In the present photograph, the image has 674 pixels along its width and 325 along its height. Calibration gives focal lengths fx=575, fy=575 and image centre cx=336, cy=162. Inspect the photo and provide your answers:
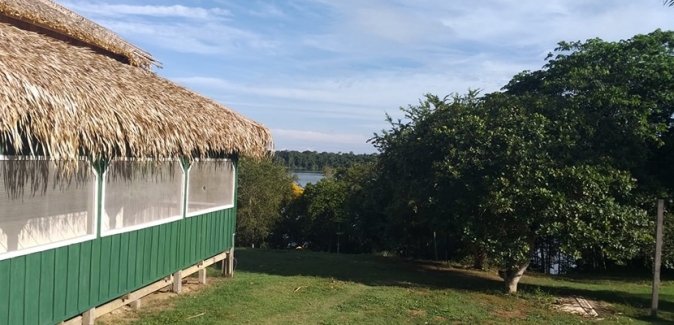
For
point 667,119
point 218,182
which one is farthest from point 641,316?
point 218,182

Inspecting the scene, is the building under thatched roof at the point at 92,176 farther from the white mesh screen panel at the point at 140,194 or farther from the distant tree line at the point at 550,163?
the distant tree line at the point at 550,163

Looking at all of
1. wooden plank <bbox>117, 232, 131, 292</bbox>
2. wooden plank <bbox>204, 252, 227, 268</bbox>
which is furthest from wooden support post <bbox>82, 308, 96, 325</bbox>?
wooden plank <bbox>204, 252, 227, 268</bbox>

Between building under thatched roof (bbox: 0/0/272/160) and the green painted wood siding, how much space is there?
114cm

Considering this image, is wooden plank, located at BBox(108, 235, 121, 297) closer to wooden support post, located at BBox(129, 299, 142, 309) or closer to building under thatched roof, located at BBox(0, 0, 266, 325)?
building under thatched roof, located at BBox(0, 0, 266, 325)

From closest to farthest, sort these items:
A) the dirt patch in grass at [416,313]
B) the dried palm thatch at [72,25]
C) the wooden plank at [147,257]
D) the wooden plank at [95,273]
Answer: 1. the wooden plank at [95,273]
2. the wooden plank at [147,257]
3. the dirt patch in grass at [416,313]
4. the dried palm thatch at [72,25]

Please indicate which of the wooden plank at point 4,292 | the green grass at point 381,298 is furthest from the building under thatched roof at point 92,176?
the green grass at point 381,298

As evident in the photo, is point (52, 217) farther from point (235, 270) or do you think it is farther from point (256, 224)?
point (256, 224)

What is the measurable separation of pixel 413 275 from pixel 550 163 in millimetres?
4700

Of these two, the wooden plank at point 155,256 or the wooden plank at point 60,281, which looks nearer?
the wooden plank at point 60,281

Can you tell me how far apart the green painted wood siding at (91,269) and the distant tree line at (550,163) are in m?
4.93

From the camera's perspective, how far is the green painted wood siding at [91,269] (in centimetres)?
568

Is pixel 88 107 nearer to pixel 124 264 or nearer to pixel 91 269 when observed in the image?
pixel 91 269

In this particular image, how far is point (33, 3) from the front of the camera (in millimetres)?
11305

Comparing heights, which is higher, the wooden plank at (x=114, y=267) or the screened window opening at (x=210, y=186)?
the screened window opening at (x=210, y=186)
